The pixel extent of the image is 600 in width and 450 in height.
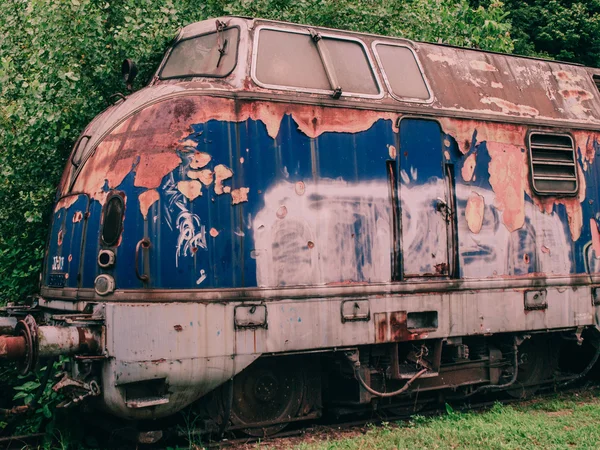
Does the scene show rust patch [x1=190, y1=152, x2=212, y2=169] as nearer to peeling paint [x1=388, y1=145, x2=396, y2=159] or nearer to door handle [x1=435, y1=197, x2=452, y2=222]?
peeling paint [x1=388, y1=145, x2=396, y2=159]

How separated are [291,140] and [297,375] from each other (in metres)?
2.23

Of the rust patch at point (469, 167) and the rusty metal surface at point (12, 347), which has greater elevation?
the rust patch at point (469, 167)

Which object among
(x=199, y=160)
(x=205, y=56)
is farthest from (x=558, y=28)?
(x=199, y=160)

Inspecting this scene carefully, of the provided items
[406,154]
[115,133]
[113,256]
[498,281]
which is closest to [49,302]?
[113,256]

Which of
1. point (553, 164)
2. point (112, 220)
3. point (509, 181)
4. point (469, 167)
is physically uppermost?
point (553, 164)

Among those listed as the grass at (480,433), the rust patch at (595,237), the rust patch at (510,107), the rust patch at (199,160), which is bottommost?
the grass at (480,433)

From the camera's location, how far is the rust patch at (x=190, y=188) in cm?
624


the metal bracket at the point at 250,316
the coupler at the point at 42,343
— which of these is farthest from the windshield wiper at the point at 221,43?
the coupler at the point at 42,343

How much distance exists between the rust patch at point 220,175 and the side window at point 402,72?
6.68 feet

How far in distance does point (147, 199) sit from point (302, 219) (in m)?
1.39

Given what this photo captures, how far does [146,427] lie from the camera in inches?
274

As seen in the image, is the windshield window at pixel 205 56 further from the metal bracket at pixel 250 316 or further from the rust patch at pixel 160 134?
the metal bracket at pixel 250 316

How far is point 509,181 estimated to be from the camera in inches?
319

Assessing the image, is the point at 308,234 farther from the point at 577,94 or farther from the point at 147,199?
the point at 577,94
